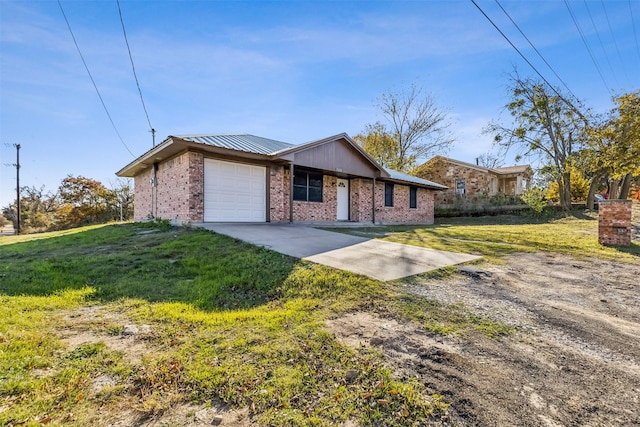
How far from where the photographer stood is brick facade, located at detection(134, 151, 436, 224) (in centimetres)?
925

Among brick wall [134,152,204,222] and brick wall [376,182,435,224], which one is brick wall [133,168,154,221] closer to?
brick wall [134,152,204,222]

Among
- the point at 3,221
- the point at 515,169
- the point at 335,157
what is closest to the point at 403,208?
the point at 335,157

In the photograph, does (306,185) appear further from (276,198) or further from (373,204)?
(373,204)

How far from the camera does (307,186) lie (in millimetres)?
12453

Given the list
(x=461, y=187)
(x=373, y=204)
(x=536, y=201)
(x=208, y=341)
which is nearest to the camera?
(x=208, y=341)

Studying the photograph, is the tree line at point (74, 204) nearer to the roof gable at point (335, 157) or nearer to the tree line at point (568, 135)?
the roof gable at point (335, 157)

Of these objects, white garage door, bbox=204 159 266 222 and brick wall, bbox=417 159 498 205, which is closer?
white garage door, bbox=204 159 266 222

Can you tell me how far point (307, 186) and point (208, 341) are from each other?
33.1 ft

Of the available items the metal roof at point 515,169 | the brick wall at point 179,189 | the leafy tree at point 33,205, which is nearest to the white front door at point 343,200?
the brick wall at point 179,189

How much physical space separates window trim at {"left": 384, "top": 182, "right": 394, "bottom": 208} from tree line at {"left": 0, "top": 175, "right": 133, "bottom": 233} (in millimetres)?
20122

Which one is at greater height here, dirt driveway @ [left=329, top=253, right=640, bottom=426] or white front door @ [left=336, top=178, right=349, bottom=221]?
white front door @ [left=336, top=178, right=349, bottom=221]

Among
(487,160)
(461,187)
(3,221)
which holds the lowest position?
(3,221)

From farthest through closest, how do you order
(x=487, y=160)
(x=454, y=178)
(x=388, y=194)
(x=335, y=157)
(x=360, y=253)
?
(x=487, y=160) < (x=454, y=178) < (x=388, y=194) < (x=335, y=157) < (x=360, y=253)

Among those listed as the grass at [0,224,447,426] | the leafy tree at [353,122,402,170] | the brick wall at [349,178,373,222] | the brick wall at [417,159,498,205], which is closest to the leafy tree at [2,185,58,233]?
the brick wall at [349,178,373,222]
